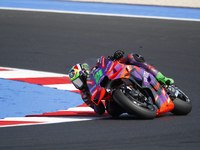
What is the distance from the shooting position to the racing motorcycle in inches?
195

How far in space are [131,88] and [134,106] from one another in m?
0.33

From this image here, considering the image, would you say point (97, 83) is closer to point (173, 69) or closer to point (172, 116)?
point (172, 116)

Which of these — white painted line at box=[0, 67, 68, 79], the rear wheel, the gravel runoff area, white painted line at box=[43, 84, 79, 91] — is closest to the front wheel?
the rear wheel

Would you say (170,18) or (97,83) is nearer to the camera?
(97,83)

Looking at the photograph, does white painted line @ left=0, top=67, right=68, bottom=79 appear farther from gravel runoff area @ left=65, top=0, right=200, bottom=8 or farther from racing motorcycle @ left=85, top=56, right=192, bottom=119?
gravel runoff area @ left=65, top=0, right=200, bottom=8

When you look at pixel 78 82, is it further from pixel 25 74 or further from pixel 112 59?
pixel 25 74

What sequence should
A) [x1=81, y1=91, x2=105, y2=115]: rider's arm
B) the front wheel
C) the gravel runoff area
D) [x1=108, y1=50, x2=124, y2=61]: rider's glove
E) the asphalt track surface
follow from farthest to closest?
1. the gravel runoff area
2. [x1=81, y1=91, x2=105, y2=115]: rider's arm
3. [x1=108, y1=50, x2=124, y2=61]: rider's glove
4. the front wheel
5. the asphalt track surface

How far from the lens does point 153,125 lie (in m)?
4.76

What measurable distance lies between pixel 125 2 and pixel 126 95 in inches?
553

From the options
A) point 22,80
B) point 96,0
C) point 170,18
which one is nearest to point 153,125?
point 22,80

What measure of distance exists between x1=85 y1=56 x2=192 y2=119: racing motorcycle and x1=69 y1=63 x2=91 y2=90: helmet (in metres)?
0.10

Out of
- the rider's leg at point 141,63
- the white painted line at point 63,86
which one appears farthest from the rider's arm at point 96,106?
the white painted line at point 63,86

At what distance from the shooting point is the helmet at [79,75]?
531 centimetres

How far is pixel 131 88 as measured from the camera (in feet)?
16.6
